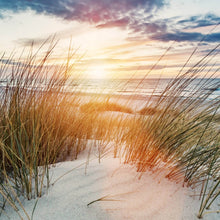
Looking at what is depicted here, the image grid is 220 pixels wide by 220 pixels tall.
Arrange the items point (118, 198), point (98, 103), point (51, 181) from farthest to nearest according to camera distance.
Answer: point (98, 103), point (51, 181), point (118, 198)

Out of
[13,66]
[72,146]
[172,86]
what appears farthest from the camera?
[72,146]

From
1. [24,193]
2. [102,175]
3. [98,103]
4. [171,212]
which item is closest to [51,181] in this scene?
[24,193]

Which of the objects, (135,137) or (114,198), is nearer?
(114,198)

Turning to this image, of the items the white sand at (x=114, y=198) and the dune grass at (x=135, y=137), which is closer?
the white sand at (x=114, y=198)

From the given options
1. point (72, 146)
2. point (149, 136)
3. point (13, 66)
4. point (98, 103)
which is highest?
point (13, 66)

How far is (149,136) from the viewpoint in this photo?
1.49 m

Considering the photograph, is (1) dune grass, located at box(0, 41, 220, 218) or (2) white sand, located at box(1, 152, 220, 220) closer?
(2) white sand, located at box(1, 152, 220, 220)

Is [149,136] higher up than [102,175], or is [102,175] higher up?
[149,136]

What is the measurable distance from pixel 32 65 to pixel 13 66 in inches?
6.0

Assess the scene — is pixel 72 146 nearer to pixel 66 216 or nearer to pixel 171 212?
pixel 66 216

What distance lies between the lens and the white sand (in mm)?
1131

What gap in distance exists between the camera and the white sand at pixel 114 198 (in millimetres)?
1131

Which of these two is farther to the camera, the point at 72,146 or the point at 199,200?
the point at 72,146

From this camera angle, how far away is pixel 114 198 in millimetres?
1224
